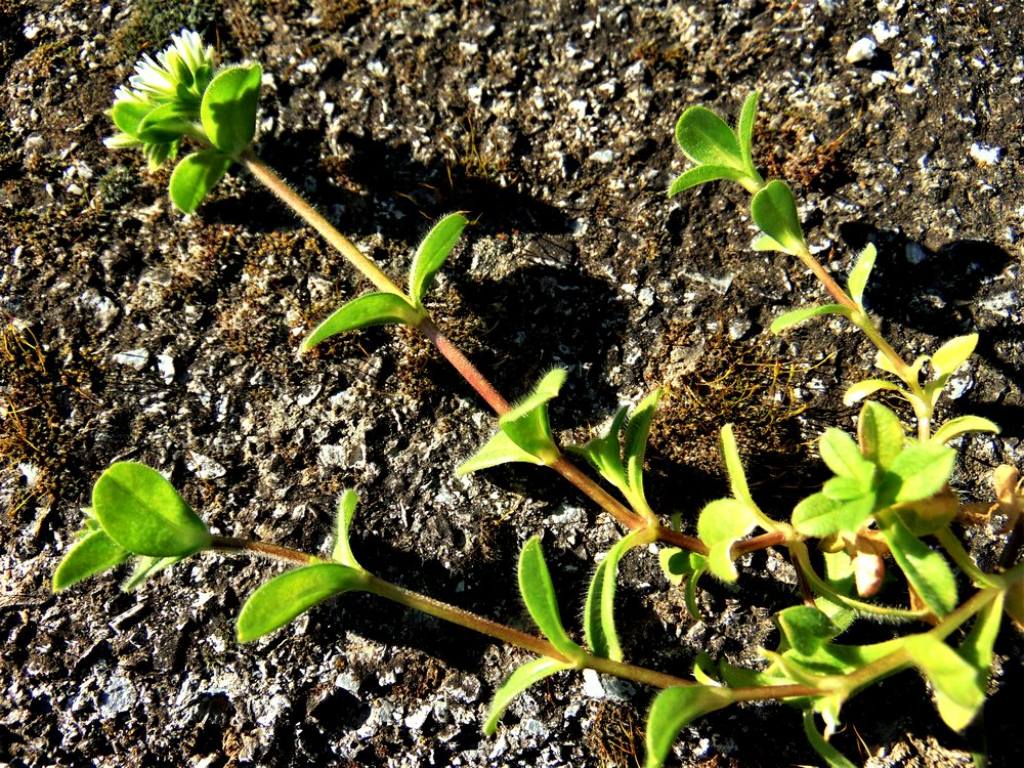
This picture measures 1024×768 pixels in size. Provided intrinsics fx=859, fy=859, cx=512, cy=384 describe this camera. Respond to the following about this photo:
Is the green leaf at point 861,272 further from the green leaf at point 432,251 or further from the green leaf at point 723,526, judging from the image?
the green leaf at point 432,251

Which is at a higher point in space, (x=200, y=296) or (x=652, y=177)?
(x=200, y=296)

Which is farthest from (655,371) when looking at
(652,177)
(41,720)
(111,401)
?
(41,720)

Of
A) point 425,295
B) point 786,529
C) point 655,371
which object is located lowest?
point 786,529

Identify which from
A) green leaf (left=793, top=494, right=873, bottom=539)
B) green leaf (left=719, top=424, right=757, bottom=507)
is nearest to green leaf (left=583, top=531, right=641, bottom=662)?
green leaf (left=719, top=424, right=757, bottom=507)

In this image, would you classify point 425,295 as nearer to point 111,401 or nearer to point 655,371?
point 655,371

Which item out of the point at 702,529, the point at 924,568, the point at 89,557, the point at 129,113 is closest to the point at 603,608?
the point at 702,529
